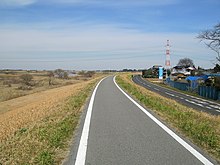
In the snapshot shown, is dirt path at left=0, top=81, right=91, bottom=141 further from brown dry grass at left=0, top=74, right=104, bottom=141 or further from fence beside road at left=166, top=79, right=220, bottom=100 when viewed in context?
fence beside road at left=166, top=79, right=220, bottom=100

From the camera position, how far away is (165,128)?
1000cm

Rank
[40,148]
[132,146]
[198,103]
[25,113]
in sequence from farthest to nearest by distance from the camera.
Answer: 1. [198,103]
2. [25,113]
3. [132,146]
4. [40,148]

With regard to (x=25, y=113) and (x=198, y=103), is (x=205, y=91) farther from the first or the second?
(x=25, y=113)

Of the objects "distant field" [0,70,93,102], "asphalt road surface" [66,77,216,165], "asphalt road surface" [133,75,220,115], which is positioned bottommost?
"distant field" [0,70,93,102]

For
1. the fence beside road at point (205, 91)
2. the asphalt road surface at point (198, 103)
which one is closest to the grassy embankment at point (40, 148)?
the asphalt road surface at point (198, 103)

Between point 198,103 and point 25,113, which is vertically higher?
point 25,113

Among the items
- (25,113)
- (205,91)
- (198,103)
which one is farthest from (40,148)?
(205,91)

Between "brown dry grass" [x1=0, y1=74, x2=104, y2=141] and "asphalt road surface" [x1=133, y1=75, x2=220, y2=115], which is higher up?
"brown dry grass" [x1=0, y1=74, x2=104, y2=141]

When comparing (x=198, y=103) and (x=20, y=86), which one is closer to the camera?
(x=198, y=103)

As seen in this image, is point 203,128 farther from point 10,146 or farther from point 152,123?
point 10,146

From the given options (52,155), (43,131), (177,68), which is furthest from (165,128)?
(177,68)

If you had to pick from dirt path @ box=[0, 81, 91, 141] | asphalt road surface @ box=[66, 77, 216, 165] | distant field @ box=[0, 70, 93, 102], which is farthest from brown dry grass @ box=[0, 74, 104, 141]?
distant field @ box=[0, 70, 93, 102]

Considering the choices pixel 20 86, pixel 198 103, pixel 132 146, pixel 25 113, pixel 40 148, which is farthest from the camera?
pixel 20 86

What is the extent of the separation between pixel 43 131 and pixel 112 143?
2440mm
